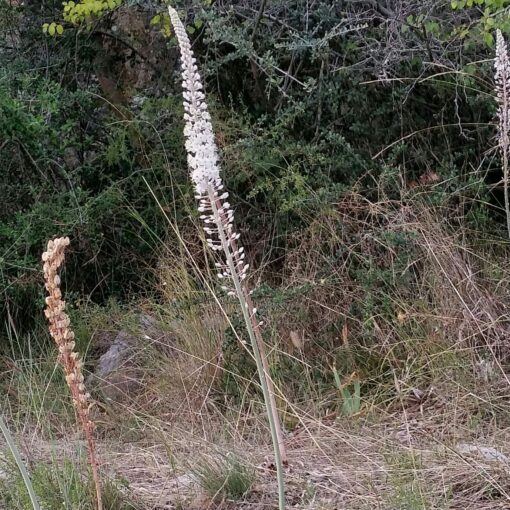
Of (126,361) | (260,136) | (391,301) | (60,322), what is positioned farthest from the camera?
(260,136)

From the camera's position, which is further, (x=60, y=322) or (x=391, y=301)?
(x=391, y=301)

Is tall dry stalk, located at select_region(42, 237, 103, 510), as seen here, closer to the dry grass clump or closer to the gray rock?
the dry grass clump

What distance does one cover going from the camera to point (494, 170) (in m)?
5.31

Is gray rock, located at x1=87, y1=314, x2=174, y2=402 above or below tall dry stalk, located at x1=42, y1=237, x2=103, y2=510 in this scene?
below

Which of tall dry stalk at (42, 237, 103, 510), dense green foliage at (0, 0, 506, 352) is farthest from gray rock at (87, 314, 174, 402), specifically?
tall dry stalk at (42, 237, 103, 510)

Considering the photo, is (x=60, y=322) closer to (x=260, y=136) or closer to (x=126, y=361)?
(x=126, y=361)

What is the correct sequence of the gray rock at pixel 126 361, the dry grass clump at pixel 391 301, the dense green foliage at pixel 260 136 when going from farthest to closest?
the dense green foliage at pixel 260 136, the gray rock at pixel 126 361, the dry grass clump at pixel 391 301

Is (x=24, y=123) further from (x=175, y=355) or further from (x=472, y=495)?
(x=472, y=495)

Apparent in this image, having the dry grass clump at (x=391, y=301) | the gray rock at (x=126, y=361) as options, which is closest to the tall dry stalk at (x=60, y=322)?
the dry grass clump at (x=391, y=301)

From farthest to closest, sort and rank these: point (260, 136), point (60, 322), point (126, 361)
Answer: point (260, 136) < point (126, 361) < point (60, 322)

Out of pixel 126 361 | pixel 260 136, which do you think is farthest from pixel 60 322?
pixel 260 136

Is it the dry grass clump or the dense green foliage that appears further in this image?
the dense green foliage

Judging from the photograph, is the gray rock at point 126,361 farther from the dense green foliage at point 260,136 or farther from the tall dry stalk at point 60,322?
the tall dry stalk at point 60,322

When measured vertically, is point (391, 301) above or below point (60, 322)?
below
